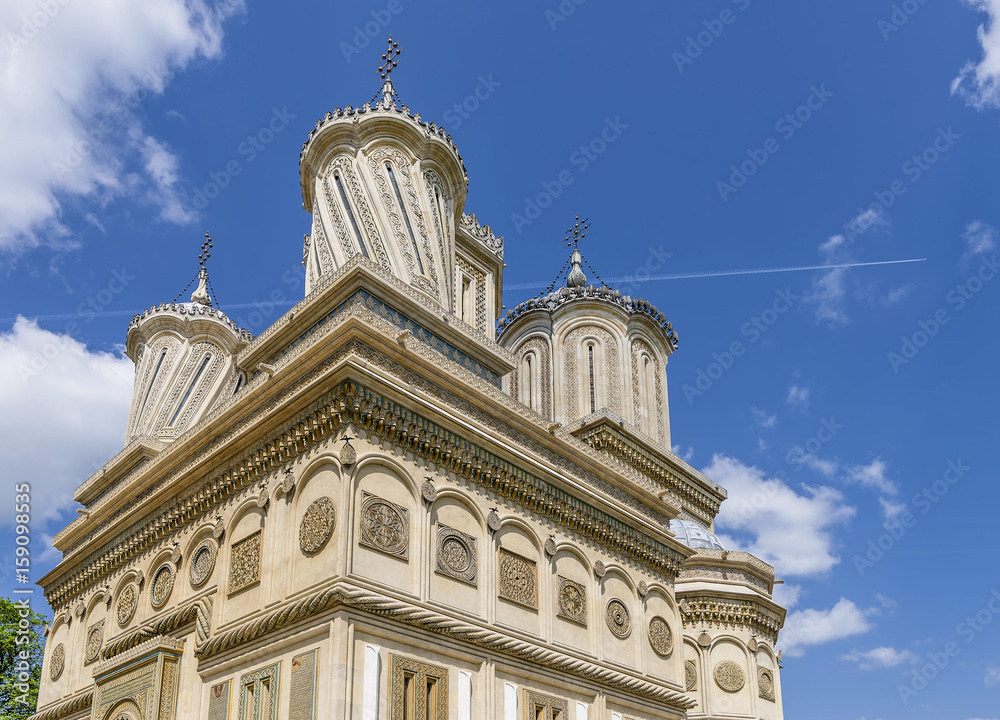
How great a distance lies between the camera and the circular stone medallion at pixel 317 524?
1277 centimetres

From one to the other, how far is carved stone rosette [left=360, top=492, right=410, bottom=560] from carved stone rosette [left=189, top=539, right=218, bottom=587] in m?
3.61

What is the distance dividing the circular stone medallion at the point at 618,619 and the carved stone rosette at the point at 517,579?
89.6 inches

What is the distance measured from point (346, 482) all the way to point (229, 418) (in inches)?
159

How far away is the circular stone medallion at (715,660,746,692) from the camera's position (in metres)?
22.3

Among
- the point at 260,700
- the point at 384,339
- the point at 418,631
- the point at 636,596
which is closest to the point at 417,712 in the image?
the point at 418,631

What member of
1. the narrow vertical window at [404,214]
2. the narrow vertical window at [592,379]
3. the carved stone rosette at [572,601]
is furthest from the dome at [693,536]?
the narrow vertical window at [404,214]

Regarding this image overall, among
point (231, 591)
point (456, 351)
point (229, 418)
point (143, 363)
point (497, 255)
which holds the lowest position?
point (231, 591)

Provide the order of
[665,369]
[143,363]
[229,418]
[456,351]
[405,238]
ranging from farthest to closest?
1. [665,369]
2. [143,363]
3. [405,238]
4. [456,351]
5. [229,418]

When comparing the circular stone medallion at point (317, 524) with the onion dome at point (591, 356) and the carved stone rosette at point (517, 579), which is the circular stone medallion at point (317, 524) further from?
the onion dome at point (591, 356)

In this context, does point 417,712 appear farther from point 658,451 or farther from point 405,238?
point 658,451

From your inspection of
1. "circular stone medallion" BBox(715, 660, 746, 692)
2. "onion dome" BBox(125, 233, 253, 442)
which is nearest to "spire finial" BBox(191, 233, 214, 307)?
"onion dome" BBox(125, 233, 253, 442)

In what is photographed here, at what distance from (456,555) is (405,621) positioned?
5.50 ft

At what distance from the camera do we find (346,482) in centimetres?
1284

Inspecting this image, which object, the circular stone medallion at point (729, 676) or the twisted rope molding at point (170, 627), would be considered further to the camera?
the circular stone medallion at point (729, 676)
